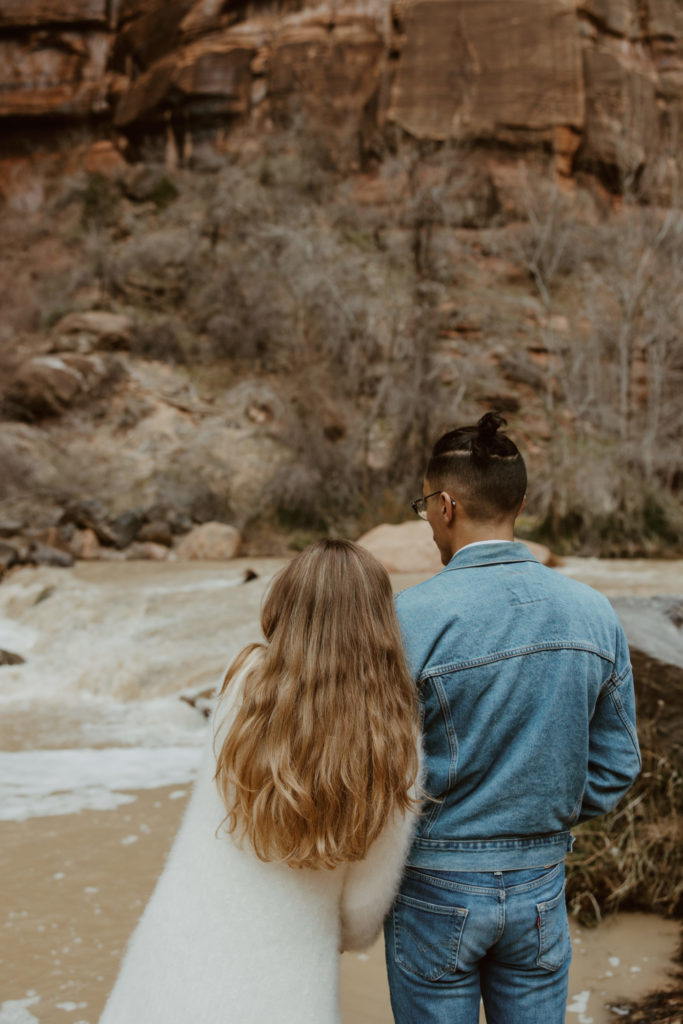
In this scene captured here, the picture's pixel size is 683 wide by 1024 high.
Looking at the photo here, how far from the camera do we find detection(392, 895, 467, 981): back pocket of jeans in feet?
4.72

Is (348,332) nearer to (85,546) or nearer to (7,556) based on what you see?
(85,546)

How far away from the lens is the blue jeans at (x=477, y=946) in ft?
4.74

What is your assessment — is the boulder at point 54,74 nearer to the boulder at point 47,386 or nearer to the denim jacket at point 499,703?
the boulder at point 47,386

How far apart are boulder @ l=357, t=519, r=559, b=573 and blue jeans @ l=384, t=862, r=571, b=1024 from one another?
422 inches

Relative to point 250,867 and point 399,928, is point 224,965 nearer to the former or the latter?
point 250,867

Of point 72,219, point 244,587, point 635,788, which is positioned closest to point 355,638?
point 635,788

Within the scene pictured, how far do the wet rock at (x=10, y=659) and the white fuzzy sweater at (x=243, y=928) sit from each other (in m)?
8.30

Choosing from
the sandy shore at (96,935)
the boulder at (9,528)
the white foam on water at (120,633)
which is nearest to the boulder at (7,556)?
the white foam on water at (120,633)

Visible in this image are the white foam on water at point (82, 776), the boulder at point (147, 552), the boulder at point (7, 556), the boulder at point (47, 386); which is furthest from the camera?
the boulder at point (47, 386)

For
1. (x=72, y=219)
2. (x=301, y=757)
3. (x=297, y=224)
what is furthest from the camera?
→ (x=72, y=219)

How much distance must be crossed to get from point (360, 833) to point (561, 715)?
410 mm

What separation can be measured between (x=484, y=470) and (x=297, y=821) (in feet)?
2.32

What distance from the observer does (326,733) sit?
1385mm

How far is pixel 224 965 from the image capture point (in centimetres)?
140
